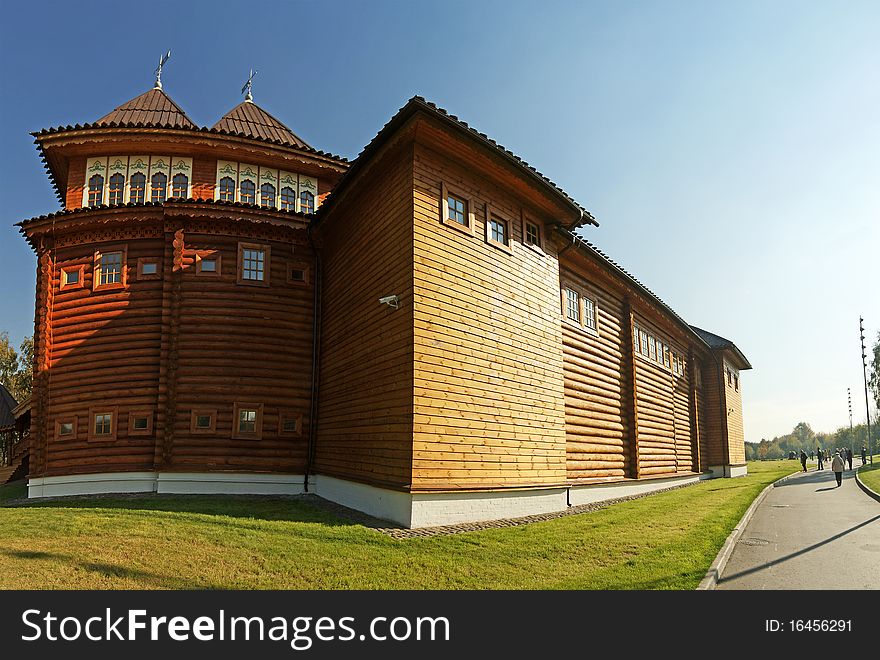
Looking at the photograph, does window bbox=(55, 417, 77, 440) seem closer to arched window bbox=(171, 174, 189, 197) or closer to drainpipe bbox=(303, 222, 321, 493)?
drainpipe bbox=(303, 222, 321, 493)

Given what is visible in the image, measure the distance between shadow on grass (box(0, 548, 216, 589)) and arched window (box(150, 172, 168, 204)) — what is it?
12694 millimetres

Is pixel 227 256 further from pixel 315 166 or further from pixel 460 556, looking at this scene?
pixel 460 556

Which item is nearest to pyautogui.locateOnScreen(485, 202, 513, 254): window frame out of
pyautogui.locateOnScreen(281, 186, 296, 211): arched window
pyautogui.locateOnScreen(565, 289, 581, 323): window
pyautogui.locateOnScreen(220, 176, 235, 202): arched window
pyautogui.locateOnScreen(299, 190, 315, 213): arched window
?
pyautogui.locateOnScreen(565, 289, 581, 323): window

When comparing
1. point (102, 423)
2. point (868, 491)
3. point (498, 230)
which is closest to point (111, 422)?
point (102, 423)

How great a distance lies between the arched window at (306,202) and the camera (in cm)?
1953

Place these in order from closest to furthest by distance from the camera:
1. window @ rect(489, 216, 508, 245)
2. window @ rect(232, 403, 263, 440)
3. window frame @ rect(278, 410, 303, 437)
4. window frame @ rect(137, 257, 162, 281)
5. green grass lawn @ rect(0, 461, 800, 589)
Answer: green grass lawn @ rect(0, 461, 800, 589)
window @ rect(489, 216, 508, 245)
window @ rect(232, 403, 263, 440)
window frame @ rect(278, 410, 303, 437)
window frame @ rect(137, 257, 162, 281)

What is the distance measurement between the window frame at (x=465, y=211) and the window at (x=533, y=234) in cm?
232

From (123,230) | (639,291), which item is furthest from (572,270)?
(123,230)

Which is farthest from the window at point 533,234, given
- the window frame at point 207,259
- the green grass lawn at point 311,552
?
the window frame at point 207,259

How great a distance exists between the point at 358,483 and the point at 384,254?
17.9ft

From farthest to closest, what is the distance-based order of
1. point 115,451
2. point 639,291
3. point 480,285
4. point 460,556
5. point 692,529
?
point 639,291 < point 115,451 < point 480,285 < point 692,529 < point 460,556

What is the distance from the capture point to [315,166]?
19547 mm

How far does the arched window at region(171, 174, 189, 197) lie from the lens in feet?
59.4

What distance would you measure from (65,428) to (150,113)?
11968 mm
